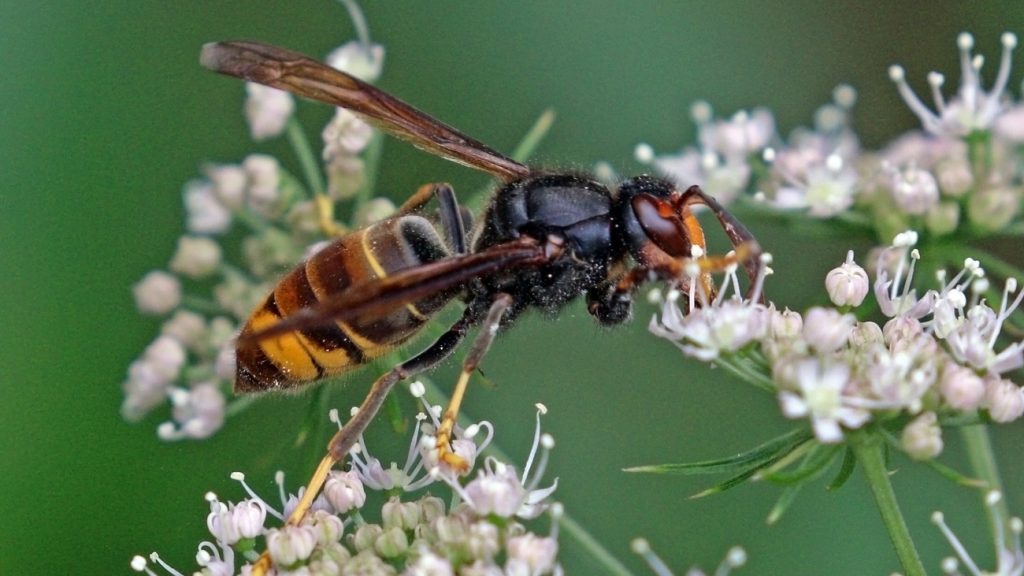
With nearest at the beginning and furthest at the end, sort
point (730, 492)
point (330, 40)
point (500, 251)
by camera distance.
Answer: point (500, 251)
point (730, 492)
point (330, 40)

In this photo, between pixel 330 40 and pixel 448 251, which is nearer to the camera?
pixel 448 251

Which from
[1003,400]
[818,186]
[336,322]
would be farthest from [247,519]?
[818,186]

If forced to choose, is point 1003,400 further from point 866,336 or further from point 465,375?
point 465,375

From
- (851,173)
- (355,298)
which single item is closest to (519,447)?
(851,173)

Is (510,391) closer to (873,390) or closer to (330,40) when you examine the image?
(330,40)

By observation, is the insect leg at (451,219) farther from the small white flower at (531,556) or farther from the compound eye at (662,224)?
the small white flower at (531,556)

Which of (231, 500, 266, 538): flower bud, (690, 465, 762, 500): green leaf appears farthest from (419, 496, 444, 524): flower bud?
(690, 465, 762, 500): green leaf
